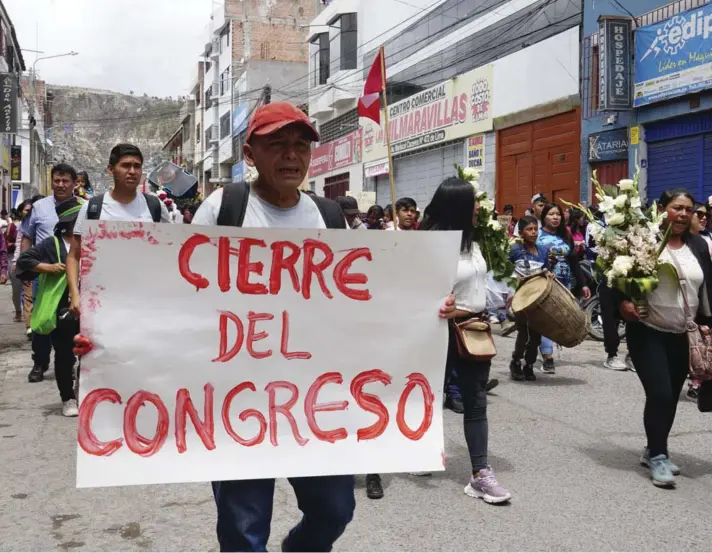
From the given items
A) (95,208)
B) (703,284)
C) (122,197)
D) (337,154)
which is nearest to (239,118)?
(337,154)

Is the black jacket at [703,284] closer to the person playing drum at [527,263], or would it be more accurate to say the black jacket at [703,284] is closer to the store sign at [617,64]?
the person playing drum at [527,263]

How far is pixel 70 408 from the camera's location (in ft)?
21.1

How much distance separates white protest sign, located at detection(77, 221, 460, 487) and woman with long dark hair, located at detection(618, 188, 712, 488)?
8.07 ft

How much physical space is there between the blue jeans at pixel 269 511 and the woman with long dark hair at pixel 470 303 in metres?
1.90

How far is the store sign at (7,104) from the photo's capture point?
35.4 metres

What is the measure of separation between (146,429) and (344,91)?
29.5 metres

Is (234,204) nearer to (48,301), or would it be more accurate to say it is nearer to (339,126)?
(48,301)

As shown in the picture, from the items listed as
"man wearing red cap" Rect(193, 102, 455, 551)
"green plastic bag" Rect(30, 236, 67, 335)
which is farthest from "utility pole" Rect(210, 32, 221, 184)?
"man wearing red cap" Rect(193, 102, 455, 551)

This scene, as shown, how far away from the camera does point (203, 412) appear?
2.60 m

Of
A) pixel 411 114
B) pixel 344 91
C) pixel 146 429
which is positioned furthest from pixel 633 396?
pixel 344 91

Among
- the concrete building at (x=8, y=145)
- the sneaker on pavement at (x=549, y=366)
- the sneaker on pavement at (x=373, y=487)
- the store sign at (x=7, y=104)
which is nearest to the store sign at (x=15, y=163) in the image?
the concrete building at (x=8, y=145)

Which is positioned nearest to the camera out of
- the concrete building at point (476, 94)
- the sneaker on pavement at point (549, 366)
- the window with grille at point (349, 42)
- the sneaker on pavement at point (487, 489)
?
the sneaker on pavement at point (487, 489)

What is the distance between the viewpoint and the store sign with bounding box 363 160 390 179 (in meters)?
27.5

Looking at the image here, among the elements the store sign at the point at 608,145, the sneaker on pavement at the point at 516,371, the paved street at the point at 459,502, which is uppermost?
the store sign at the point at 608,145
